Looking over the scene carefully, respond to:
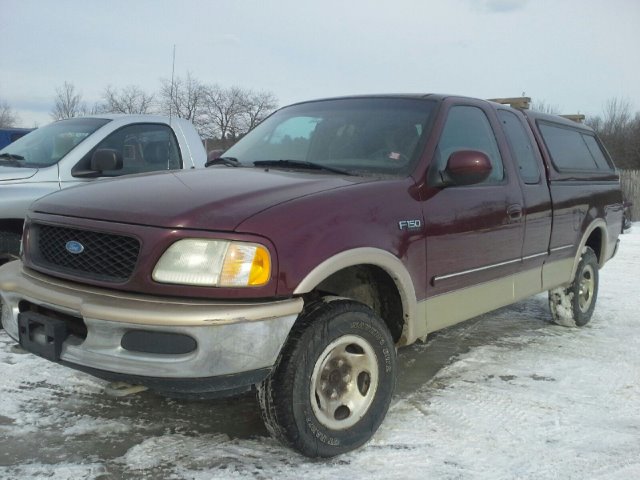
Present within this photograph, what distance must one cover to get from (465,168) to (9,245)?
3.50 metres

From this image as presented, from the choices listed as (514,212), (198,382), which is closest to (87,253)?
(198,382)

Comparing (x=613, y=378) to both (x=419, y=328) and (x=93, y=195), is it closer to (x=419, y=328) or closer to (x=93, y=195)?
(x=419, y=328)

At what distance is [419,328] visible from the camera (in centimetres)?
336

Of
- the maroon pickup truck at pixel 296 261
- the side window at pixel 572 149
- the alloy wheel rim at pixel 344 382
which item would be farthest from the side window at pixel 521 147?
the alloy wheel rim at pixel 344 382

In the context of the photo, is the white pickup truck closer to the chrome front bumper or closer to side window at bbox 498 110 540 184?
the chrome front bumper

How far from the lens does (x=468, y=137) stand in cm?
398

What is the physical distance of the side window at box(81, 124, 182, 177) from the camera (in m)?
5.48

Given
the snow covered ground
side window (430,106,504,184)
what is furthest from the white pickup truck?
side window (430,106,504,184)

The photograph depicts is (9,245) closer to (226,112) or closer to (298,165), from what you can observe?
(298,165)

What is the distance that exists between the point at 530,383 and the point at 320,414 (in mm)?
1855

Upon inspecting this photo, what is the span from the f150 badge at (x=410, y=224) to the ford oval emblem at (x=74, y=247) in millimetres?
1558

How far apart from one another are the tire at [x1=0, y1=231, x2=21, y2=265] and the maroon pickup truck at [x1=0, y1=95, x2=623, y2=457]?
1.60 meters

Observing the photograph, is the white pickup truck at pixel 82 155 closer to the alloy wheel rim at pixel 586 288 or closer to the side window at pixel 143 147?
the side window at pixel 143 147

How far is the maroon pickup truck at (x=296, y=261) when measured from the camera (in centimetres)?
250
